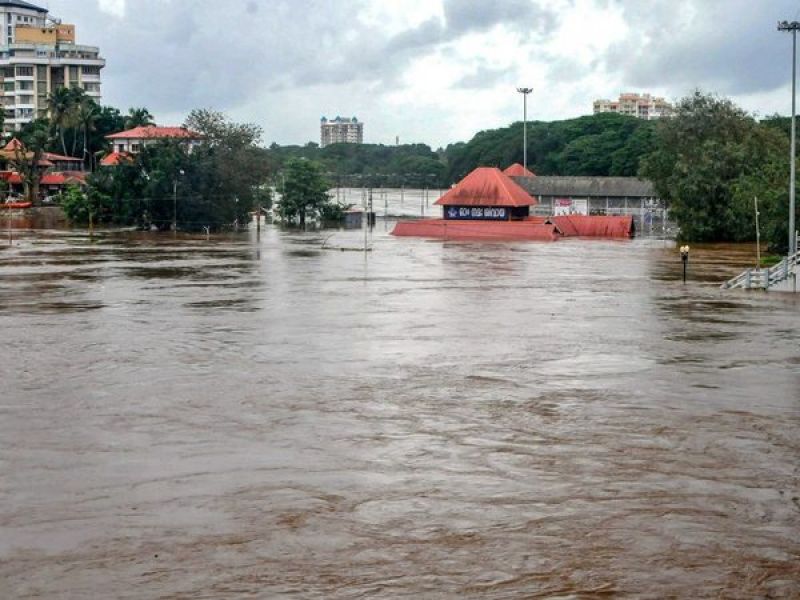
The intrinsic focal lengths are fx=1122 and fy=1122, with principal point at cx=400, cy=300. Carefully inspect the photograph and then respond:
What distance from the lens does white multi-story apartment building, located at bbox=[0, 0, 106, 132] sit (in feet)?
451

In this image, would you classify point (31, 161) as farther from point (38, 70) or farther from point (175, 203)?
point (38, 70)

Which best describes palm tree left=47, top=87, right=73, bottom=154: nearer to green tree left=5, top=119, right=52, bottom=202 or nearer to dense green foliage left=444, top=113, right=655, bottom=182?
green tree left=5, top=119, right=52, bottom=202

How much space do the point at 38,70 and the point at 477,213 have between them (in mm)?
84263

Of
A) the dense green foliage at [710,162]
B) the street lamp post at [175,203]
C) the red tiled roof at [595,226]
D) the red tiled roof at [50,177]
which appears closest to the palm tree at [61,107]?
the red tiled roof at [50,177]

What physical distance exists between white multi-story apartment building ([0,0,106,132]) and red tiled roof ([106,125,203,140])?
32.3 metres

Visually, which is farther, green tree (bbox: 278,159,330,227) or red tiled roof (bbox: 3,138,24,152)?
red tiled roof (bbox: 3,138,24,152)

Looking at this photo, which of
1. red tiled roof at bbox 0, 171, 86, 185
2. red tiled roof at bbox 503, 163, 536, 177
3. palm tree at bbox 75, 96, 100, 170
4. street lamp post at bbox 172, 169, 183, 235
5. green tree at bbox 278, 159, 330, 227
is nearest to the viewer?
street lamp post at bbox 172, 169, 183, 235

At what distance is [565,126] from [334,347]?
11856 centimetres

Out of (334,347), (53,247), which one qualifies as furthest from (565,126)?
(334,347)

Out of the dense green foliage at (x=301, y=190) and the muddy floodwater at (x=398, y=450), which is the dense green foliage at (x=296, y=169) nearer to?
the dense green foliage at (x=301, y=190)

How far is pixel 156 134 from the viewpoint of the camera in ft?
303

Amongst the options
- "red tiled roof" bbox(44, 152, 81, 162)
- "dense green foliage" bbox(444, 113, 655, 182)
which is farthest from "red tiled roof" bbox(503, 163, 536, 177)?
"red tiled roof" bbox(44, 152, 81, 162)

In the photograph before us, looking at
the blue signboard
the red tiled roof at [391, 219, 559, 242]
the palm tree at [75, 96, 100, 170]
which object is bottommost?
the red tiled roof at [391, 219, 559, 242]

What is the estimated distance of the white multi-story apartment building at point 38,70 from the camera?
451 feet
